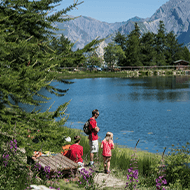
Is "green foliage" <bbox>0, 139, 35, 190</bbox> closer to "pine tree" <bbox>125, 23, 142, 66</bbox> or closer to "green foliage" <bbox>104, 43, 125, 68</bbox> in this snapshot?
"green foliage" <bbox>104, 43, 125, 68</bbox>

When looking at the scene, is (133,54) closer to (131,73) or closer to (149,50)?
(149,50)

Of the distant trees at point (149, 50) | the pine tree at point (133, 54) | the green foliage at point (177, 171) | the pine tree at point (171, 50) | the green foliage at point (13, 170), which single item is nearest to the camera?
the green foliage at point (13, 170)

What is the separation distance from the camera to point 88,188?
5902mm

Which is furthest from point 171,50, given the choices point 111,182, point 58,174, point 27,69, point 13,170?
point 13,170

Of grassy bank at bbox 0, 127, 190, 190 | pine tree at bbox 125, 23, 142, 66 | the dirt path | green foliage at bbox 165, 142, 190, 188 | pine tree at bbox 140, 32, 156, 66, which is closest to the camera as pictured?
grassy bank at bbox 0, 127, 190, 190

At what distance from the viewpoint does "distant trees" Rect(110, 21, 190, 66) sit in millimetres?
107875

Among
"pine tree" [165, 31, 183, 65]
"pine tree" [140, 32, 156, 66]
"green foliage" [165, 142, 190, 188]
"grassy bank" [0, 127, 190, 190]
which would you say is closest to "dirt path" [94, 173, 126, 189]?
"grassy bank" [0, 127, 190, 190]

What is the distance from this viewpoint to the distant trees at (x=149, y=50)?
107875 millimetres

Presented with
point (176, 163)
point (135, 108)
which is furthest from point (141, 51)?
point (176, 163)

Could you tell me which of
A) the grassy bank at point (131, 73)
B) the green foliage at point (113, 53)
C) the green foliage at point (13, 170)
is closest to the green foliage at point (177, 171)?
the green foliage at point (13, 170)

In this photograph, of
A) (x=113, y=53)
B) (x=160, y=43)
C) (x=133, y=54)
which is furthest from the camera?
(x=160, y=43)

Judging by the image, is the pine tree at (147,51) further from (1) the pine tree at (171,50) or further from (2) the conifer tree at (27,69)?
(2) the conifer tree at (27,69)

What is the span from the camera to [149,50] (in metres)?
112

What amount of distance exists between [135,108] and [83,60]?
2411 centimetres
